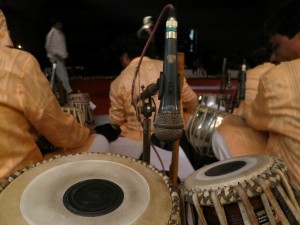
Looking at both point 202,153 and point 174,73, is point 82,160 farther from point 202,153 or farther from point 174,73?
point 202,153

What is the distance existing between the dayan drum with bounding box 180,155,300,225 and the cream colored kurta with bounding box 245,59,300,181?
10.6 inches

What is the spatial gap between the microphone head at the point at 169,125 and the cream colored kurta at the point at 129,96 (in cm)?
149

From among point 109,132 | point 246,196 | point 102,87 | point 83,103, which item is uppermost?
point 246,196

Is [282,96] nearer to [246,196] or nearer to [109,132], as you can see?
[246,196]

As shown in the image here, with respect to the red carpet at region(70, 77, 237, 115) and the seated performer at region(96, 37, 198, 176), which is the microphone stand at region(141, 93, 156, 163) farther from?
the red carpet at region(70, 77, 237, 115)

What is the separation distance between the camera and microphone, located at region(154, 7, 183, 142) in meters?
0.83

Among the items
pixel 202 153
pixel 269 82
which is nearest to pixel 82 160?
pixel 269 82

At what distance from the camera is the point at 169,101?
2.75 ft

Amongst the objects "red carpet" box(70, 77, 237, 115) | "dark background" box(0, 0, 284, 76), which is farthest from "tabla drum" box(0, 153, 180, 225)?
"dark background" box(0, 0, 284, 76)

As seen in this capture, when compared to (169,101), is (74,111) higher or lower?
lower

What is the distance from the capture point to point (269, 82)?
1349 millimetres

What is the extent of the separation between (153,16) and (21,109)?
339 inches

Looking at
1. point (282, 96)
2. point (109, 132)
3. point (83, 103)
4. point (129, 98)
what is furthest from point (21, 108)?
point (83, 103)

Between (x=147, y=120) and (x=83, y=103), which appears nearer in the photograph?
(x=147, y=120)
